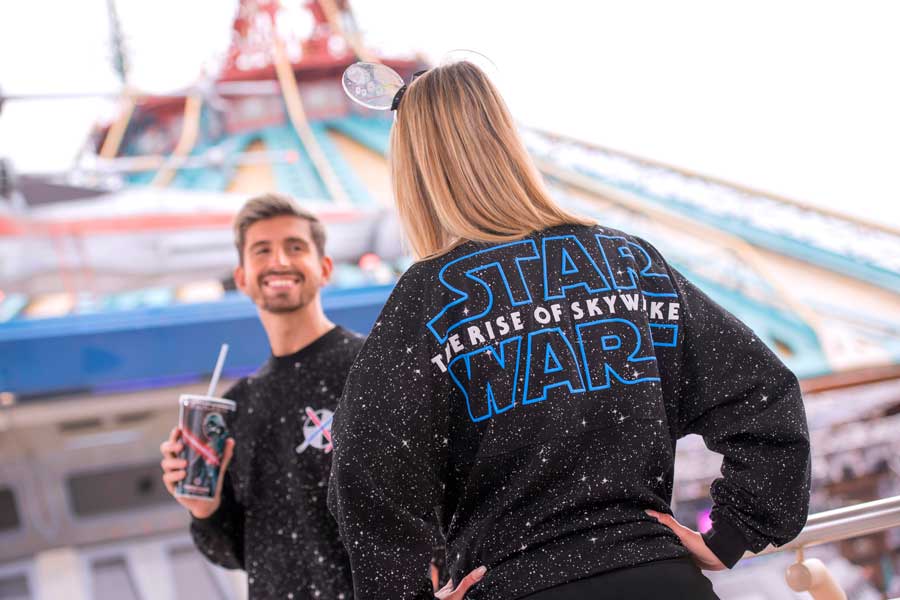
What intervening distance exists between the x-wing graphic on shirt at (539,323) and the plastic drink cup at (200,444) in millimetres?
495

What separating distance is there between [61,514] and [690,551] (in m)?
2.75

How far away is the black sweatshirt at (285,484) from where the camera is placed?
1.09 metres

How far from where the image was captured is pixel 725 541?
2.45ft

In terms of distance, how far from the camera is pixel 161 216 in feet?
10.7

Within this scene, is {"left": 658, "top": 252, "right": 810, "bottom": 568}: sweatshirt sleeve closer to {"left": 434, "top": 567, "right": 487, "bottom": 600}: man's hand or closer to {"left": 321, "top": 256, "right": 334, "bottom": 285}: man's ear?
{"left": 434, "top": 567, "right": 487, "bottom": 600}: man's hand

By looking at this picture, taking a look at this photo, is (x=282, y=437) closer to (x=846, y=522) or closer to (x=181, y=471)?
(x=181, y=471)

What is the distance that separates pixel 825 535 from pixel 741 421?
0.30m

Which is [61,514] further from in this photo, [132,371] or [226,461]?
[226,461]

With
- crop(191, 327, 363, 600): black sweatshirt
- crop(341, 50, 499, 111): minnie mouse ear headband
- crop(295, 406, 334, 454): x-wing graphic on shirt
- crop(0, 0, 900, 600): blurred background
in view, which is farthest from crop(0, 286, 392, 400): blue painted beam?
crop(341, 50, 499, 111): minnie mouse ear headband

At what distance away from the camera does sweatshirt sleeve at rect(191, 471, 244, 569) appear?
1.16m

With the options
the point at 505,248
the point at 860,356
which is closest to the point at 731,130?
the point at 860,356

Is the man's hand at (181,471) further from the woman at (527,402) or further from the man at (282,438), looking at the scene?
the woman at (527,402)

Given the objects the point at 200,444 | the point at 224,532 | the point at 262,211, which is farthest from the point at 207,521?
the point at 262,211

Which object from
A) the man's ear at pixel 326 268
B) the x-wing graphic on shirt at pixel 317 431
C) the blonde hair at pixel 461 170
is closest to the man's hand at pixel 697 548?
the blonde hair at pixel 461 170
